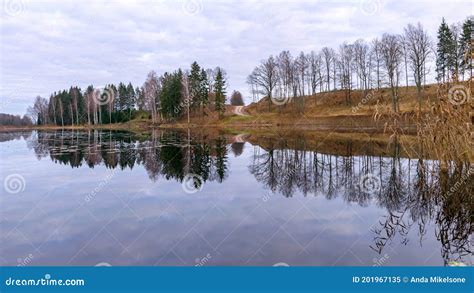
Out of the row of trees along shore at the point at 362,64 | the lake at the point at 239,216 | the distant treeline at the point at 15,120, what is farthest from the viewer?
the distant treeline at the point at 15,120

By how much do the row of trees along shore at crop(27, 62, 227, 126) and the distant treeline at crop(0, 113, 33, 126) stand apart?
36.1 ft

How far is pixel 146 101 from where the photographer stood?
95688 mm

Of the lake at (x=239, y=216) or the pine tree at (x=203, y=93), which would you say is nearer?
the lake at (x=239, y=216)

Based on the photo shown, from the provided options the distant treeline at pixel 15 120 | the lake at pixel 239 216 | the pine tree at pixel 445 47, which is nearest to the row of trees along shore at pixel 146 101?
the distant treeline at pixel 15 120

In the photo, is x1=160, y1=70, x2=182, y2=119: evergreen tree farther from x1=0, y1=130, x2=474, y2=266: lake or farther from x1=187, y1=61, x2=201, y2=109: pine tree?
x1=0, y1=130, x2=474, y2=266: lake

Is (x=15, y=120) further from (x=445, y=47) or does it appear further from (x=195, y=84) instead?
(x=445, y=47)

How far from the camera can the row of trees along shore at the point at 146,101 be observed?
7625 cm

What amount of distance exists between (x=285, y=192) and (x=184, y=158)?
942 centimetres

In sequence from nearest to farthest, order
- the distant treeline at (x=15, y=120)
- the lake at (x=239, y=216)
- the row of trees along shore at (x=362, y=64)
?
the lake at (x=239, y=216) < the row of trees along shore at (x=362, y=64) < the distant treeline at (x=15, y=120)

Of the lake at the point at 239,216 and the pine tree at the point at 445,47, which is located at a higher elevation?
the pine tree at the point at 445,47

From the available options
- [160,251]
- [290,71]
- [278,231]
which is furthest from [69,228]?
[290,71]

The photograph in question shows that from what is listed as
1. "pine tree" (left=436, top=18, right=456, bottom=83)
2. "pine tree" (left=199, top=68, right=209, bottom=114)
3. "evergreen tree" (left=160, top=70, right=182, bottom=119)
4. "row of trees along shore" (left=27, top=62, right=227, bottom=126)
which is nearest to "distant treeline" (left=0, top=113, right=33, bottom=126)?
"row of trees along shore" (left=27, top=62, right=227, bottom=126)

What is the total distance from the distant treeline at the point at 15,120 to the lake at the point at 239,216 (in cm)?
14147

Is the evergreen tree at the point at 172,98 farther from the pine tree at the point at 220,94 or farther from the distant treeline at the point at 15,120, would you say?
the distant treeline at the point at 15,120
